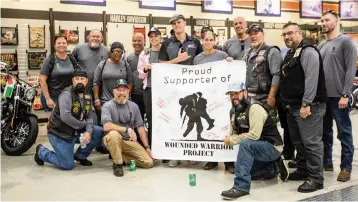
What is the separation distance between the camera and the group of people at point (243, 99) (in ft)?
11.9

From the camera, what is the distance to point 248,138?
3.59m

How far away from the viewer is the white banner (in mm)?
4480

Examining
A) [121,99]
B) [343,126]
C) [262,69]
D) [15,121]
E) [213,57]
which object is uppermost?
[213,57]

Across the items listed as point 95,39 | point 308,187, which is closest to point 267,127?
point 308,187

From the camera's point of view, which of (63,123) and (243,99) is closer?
(243,99)

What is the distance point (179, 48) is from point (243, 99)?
1.34 m

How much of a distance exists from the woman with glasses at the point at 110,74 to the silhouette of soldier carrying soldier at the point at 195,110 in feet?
3.00

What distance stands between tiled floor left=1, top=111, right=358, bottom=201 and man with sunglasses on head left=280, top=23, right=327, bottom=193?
25 centimetres

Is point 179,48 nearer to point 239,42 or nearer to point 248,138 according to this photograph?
point 239,42

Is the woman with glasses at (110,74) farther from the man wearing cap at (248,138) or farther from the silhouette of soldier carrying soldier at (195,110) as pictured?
the man wearing cap at (248,138)

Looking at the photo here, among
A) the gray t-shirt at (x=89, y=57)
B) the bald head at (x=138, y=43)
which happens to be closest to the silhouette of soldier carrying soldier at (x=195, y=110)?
the bald head at (x=138, y=43)

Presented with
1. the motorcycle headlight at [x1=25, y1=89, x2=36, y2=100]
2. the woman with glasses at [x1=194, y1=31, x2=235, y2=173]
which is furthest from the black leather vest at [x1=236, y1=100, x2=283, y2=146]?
the motorcycle headlight at [x1=25, y1=89, x2=36, y2=100]

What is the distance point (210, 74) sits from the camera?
14.9 feet

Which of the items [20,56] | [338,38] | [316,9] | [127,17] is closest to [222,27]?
[127,17]
